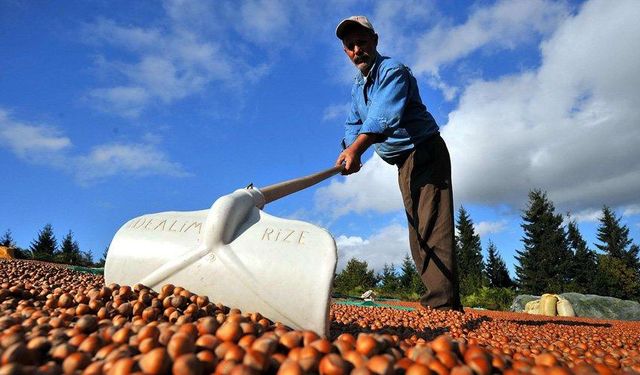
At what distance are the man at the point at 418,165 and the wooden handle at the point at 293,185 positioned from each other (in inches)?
11.8

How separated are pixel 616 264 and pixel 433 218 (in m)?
35.6

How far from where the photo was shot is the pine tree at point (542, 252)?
3075cm

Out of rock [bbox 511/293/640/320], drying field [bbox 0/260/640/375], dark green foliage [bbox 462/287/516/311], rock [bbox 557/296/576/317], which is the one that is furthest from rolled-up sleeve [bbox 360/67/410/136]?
dark green foliage [bbox 462/287/516/311]

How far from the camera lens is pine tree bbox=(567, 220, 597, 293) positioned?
29.3 m

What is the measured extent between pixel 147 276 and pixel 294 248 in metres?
0.81

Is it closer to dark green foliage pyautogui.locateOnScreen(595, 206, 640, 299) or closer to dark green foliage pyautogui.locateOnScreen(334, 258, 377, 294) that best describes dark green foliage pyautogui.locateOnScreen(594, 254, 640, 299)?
dark green foliage pyautogui.locateOnScreen(595, 206, 640, 299)

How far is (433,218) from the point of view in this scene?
3648mm

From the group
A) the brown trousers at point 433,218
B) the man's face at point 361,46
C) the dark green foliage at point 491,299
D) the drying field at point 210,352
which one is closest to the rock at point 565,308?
the dark green foliage at point 491,299

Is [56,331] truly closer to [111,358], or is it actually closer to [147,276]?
[111,358]

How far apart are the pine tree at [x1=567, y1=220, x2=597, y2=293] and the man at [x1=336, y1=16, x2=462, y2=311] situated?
30181 millimetres

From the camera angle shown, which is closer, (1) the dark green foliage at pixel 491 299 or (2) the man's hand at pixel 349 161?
(2) the man's hand at pixel 349 161

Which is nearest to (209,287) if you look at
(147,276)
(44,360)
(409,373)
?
(147,276)

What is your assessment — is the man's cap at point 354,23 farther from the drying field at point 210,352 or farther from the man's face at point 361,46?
the drying field at point 210,352

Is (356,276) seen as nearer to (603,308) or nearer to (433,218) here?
(603,308)
